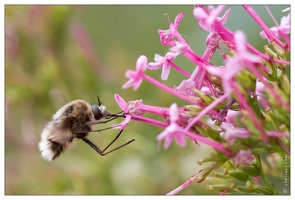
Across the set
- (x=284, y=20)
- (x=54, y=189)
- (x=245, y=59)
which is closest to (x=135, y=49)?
(x=54, y=189)

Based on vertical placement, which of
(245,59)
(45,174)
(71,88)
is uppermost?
(245,59)

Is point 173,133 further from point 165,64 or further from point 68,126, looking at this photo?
point 68,126

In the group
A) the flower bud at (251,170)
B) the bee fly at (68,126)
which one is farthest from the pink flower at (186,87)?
the bee fly at (68,126)

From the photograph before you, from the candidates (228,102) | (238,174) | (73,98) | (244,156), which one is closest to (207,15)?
(228,102)

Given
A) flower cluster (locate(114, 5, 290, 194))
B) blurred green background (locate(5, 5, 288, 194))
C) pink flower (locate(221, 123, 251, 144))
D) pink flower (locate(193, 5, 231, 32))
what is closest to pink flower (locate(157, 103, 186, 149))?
flower cluster (locate(114, 5, 290, 194))

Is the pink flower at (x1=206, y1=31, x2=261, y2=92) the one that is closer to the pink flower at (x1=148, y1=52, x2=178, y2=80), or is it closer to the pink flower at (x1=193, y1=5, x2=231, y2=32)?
→ the pink flower at (x1=193, y1=5, x2=231, y2=32)

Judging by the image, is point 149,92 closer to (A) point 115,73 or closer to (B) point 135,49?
(A) point 115,73
